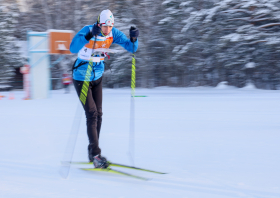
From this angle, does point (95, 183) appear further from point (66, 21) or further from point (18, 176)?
point (66, 21)

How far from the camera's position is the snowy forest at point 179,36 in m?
15.9

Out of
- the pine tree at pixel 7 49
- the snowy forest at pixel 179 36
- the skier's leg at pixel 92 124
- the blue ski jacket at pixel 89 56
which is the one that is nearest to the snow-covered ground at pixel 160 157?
the skier's leg at pixel 92 124

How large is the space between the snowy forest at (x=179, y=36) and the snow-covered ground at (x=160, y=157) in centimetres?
979

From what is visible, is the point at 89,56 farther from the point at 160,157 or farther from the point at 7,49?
the point at 7,49

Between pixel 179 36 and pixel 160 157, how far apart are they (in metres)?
16.2

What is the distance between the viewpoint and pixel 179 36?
1942 centimetres

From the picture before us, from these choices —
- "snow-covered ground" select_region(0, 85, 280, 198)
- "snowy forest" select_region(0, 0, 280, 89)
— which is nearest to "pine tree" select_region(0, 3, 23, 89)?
"snowy forest" select_region(0, 0, 280, 89)

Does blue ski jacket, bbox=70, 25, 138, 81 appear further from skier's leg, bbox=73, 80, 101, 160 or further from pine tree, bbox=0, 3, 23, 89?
pine tree, bbox=0, 3, 23, 89

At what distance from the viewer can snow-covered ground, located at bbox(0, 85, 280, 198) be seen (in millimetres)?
2830

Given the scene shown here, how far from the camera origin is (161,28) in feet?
68.4

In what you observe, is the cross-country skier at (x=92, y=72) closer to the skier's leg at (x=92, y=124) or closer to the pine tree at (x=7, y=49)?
the skier's leg at (x=92, y=124)

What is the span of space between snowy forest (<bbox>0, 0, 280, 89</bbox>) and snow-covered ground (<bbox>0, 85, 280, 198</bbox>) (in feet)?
32.1

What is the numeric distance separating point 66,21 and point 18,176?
23262 mm

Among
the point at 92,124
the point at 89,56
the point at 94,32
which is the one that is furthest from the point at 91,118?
the point at 94,32
